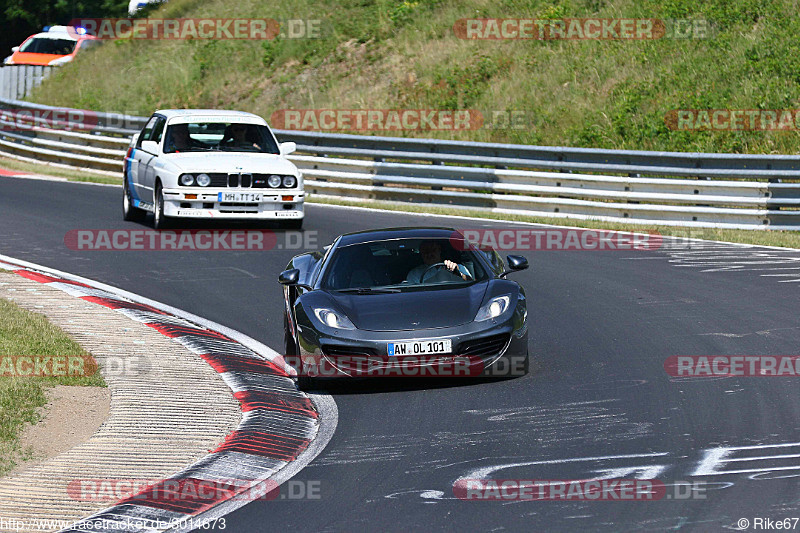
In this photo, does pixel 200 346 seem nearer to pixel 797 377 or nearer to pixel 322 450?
pixel 322 450

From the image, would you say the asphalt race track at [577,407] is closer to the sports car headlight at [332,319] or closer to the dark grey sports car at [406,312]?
the dark grey sports car at [406,312]

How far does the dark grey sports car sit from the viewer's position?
932cm

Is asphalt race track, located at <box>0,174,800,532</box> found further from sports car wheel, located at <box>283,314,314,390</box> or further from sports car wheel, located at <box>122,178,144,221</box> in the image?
sports car wheel, located at <box>122,178,144,221</box>

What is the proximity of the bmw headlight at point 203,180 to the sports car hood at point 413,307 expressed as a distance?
8255 millimetres

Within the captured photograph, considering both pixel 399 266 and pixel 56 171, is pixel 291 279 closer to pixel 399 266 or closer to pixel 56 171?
pixel 399 266

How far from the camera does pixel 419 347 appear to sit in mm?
9258

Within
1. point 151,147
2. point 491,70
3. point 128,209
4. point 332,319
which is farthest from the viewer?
point 491,70

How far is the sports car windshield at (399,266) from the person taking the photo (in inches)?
Result: 405

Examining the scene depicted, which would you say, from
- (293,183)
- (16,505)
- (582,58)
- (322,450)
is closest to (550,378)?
(322,450)

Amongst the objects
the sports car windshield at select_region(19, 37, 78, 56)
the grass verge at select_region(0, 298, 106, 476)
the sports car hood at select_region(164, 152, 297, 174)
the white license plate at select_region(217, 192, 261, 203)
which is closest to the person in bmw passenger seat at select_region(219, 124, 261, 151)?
the sports car hood at select_region(164, 152, 297, 174)

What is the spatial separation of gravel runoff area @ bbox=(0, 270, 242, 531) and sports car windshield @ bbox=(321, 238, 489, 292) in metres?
1.38

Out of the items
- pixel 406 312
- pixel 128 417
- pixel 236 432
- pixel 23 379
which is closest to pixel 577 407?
pixel 406 312

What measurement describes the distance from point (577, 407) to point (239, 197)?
1005 cm

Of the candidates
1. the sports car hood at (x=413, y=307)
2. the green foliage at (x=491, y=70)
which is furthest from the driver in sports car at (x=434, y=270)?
the green foliage at (x=491, y=70)
